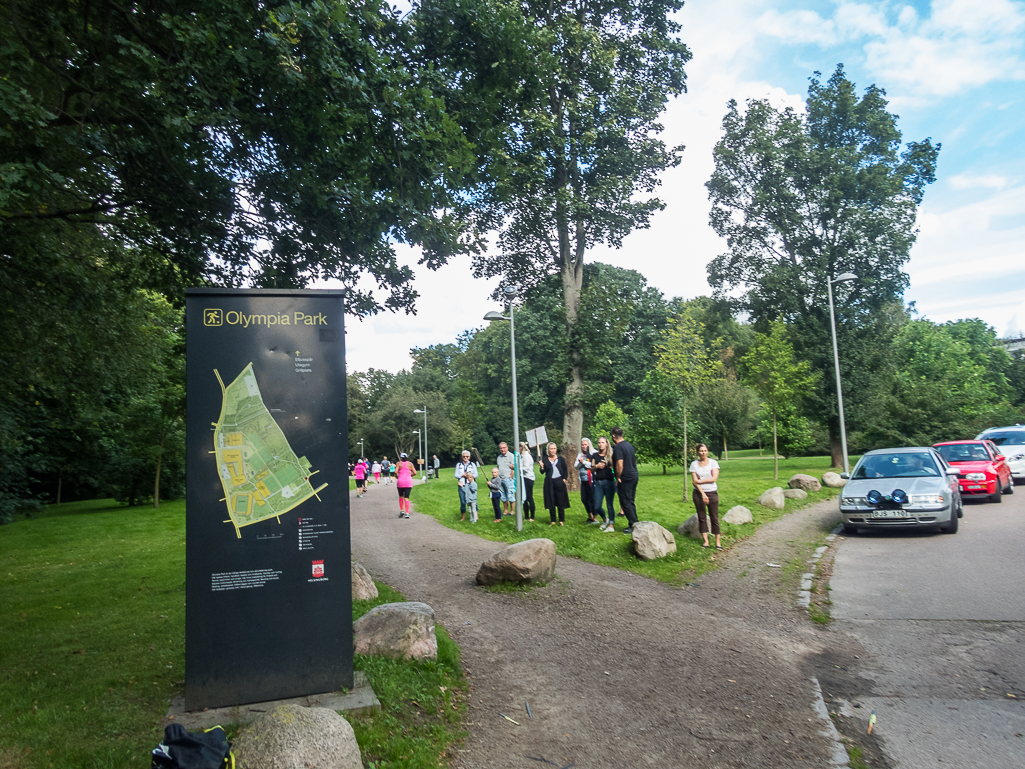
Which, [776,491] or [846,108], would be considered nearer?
[776,491]

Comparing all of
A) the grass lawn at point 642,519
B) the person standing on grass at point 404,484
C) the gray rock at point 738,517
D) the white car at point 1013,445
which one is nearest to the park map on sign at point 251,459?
the grass lawn at point 642,519

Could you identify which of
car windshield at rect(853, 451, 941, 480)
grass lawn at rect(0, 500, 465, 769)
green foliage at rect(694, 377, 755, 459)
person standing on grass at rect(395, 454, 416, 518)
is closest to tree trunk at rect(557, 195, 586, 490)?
person standing on grass at rect(395, 454, 416, 518)

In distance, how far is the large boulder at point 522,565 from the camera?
9.08m

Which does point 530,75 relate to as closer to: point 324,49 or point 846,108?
point 324,49

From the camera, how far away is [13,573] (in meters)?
12.6

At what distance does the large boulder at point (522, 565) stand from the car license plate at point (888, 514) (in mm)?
7389

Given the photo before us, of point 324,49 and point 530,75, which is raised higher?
point 530,75

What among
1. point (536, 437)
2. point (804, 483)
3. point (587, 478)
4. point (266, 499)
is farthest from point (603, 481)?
point (804, 483)

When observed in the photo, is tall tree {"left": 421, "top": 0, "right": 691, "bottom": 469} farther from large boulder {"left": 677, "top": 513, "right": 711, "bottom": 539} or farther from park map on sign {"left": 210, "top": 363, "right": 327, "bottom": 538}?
park map on sign {"left": 210, "top": 363, "right": 327, "bottom": 538}

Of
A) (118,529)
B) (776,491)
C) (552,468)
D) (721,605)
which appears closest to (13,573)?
(118,529)

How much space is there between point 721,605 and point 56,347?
11398mm

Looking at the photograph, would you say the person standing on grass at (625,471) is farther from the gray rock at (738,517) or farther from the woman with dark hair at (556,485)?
the gray rock at (738,517)

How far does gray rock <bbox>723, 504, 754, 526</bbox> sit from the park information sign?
11.1 meters

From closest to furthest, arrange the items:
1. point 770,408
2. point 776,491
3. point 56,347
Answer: point 56,347
point 776,491
point 770,408
